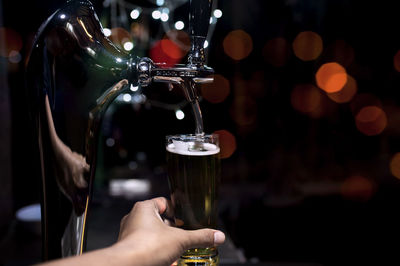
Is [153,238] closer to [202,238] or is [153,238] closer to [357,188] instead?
[202,238]

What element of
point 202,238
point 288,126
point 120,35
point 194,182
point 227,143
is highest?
point 120,35

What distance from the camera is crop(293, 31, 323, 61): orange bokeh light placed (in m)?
3.74

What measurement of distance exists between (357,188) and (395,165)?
54cm

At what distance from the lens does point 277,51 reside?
3.88 m

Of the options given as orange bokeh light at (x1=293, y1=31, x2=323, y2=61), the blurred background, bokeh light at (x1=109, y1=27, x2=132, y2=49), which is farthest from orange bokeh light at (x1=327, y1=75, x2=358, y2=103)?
bokeh light at (x1=109, y1=27, x2=132, y2=49)

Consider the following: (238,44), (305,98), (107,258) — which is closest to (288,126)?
(305,98)

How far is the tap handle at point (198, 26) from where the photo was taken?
68 centimetres

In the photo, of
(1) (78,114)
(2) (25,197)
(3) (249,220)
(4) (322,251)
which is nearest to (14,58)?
(2) (25,197)

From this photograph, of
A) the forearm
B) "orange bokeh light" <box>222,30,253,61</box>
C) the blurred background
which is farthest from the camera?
"orange bokeh light" <box>222,30,253,61</box>

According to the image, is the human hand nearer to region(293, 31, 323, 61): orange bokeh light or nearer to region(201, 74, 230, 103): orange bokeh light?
region(201, 74, 230, 103): orange bokeh light

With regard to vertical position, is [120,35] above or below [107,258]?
above

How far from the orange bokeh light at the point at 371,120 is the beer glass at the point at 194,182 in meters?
3.86

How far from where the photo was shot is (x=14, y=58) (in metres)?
2.90

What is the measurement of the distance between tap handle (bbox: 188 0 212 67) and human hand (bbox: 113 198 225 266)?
33cm
